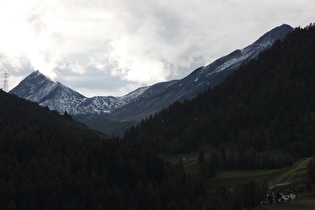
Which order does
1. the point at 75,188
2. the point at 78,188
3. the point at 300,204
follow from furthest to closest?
the point at 75,188, the point at 78,188, the point at 300,204

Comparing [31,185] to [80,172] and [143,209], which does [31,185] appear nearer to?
[80,172]

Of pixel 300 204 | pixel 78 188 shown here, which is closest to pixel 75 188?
pixel 78 188

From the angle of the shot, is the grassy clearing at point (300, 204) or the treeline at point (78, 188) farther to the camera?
the treeline at point (78, 188)

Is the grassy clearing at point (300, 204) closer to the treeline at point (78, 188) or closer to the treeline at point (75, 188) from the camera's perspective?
the treeline at point (78, 188)

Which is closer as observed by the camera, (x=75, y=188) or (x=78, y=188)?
(x=78, y=188)

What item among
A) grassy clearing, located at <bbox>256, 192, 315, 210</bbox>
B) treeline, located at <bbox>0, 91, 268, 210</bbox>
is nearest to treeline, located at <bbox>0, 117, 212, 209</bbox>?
treeline, located at <bbox>0, 91, 268, 210</bbox>

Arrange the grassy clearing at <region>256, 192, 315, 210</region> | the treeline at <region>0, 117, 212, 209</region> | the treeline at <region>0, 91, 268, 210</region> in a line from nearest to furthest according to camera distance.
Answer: the grassy clearing at <region>256, 192, 315, 210</region> → the treeline at <region>0, 91, 268, 210</region> → the treeline at <region>0, 117, 212, 209</region>

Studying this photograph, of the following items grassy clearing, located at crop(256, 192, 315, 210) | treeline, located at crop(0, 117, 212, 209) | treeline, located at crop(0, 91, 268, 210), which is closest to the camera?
grassy clearing, located at crop(256, 192, 315, 210)

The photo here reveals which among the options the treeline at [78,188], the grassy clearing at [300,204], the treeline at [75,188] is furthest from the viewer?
the treeline at [75,188]

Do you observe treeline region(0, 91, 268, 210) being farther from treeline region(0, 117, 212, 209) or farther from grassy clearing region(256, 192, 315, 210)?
grassy clearing region(256, 192, 315, 210)

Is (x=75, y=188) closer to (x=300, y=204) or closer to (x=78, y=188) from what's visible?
(x=78, y=188)

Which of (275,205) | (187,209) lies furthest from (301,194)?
(187,209)

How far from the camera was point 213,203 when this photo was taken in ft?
429

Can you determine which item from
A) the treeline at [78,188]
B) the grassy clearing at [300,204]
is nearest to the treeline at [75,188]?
the treeline at [78,188]
